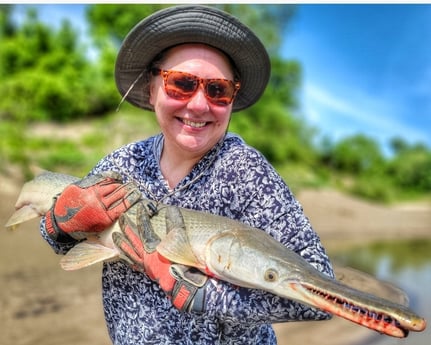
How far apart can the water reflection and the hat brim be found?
5.75 metres

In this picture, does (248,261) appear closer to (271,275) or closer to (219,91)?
(271,275)

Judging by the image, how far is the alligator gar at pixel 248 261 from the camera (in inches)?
62.4

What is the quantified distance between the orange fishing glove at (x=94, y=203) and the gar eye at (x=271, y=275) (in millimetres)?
708

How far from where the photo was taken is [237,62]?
7.32 ft

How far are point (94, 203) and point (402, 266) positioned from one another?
1135 centimetres

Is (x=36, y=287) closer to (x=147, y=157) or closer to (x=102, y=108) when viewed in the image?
(x=147, y=157)

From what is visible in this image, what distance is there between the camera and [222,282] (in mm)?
1900

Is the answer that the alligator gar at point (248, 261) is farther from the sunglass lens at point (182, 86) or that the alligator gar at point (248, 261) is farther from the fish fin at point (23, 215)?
the fish fin at point (23, 215)

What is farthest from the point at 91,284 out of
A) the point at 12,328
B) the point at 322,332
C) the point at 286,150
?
the point at 286,150

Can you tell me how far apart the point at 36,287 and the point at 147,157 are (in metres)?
5.87

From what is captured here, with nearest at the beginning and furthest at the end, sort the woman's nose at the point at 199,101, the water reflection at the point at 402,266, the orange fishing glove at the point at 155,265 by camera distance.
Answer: the orange fishing glove at the point at 155,265 < the woman's nose at the point at 199,101 < the water reflection at the point at 402,266

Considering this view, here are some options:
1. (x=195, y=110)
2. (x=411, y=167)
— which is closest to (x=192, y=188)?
(x=195, y=110)

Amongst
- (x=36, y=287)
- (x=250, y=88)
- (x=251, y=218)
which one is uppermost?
(x=250, y=88)

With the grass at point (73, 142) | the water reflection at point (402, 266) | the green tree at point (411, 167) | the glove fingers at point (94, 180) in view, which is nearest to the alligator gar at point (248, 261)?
the glove fingers at point (94, 180)
